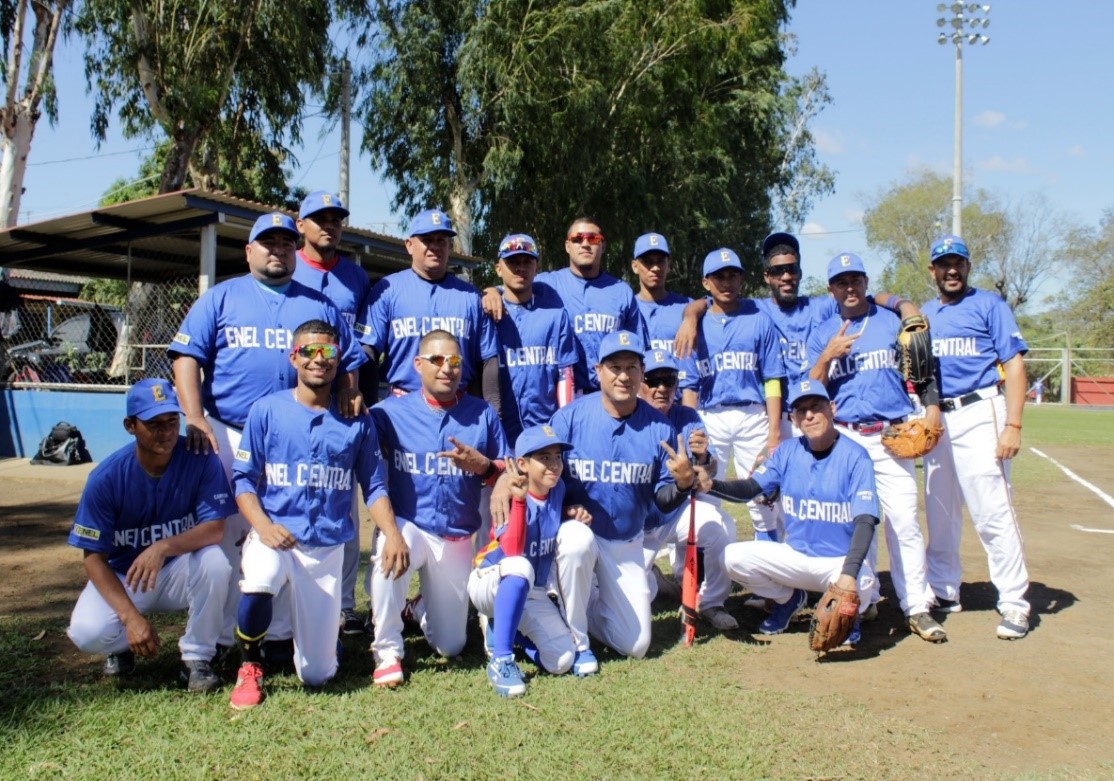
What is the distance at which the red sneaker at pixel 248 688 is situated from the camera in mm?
3830

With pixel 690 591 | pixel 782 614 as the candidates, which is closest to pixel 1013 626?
pixel 782 614

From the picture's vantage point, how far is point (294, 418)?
4.29 meters

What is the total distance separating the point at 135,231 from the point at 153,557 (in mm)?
10113

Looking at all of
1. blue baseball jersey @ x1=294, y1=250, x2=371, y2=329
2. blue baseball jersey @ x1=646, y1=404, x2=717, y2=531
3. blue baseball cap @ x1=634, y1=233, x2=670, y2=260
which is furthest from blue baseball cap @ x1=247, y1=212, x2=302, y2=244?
blue baseball jersey @ x1=646, y1=404, x2=717, y2=531

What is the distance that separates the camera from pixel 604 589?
16.1 feet

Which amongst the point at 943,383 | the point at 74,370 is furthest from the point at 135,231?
the point at 943,383

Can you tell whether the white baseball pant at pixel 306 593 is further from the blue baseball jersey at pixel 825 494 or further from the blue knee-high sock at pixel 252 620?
the blue baseball jersey at pixel 825 494

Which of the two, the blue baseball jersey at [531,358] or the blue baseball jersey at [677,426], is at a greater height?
the blue baseball jersey at [531,358]

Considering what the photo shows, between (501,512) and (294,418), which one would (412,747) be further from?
(294,418)

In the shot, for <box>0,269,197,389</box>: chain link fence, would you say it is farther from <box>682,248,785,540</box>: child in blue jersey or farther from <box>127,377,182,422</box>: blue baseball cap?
<box>682,248,785,540</box>: child in blue jersey

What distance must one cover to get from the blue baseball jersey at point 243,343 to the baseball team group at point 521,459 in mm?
13

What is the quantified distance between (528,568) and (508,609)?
0.73 ft

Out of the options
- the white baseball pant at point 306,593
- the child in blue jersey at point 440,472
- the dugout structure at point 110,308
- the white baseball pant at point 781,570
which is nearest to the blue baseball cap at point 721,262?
the white baseball pant at point 781,570

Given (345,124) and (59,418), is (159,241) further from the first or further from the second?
(345,124)
